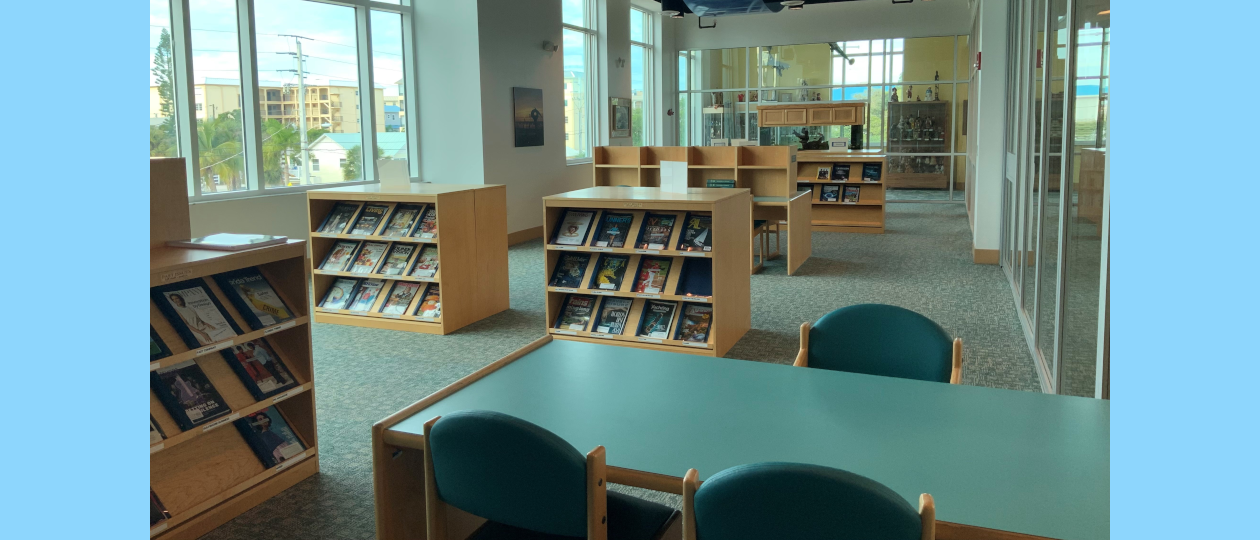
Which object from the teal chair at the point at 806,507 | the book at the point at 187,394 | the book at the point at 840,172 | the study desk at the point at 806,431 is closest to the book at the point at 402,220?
the book at the point at 187,394

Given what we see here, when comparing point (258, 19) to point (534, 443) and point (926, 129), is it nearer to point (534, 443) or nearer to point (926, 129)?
point (534, 443)

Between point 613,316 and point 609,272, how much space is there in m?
0.28

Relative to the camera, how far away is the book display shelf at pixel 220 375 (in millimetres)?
2869

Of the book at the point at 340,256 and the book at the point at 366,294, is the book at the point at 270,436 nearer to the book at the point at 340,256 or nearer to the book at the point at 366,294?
the book at the point at 366,294

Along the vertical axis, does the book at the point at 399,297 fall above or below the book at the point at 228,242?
below

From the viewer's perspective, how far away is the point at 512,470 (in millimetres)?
1789

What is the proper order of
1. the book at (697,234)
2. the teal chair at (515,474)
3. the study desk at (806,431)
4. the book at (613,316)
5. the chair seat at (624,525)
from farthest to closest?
the book at (613,316) < the book at (697,234) < the chair seat at (624,525) < the teal chair at (515,474) < the study desk at (806,431)

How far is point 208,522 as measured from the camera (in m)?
2.95

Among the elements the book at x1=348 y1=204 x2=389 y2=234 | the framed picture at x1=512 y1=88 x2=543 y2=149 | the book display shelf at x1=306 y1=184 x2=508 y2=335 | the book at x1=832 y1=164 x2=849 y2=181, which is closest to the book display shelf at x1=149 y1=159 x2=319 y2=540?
the book display shelf at x1=306 y1=184 x2=508 y2=335

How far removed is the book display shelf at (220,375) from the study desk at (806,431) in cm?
114

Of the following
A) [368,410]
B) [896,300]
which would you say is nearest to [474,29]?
[896,300]

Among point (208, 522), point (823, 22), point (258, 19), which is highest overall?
point (823, 22)

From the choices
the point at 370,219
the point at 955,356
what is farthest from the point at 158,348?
the point at 370,219

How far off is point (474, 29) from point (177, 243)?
21.4 ft
